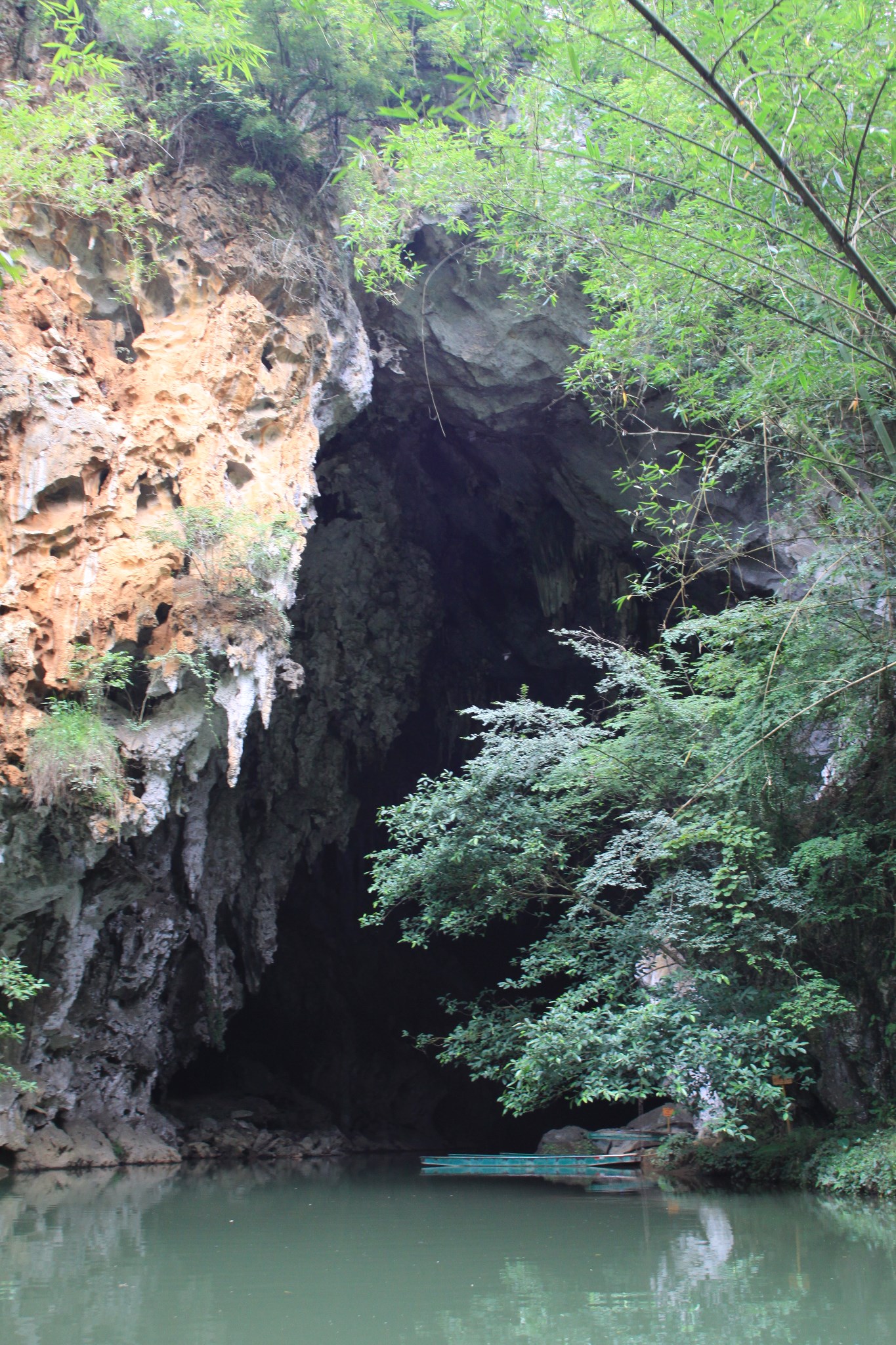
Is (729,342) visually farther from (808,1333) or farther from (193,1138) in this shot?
(193,1138)

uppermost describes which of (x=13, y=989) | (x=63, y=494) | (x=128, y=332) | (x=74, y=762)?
(x=128, y=332)

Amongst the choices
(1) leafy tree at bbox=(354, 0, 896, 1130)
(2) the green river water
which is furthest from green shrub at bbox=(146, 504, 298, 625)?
(2) the green river water

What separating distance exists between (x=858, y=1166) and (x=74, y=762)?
6.10 m

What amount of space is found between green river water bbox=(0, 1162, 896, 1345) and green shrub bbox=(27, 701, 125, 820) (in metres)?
2.70

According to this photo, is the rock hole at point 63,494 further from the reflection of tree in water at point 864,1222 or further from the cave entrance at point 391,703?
the reflection of tree in water at point 864,1222

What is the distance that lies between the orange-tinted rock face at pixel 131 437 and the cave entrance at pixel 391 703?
9.64ft

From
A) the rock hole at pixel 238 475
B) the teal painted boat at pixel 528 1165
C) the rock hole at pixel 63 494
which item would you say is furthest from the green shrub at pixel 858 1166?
the rock hole at pixel 63 494

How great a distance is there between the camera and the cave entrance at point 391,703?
12438 millimetres

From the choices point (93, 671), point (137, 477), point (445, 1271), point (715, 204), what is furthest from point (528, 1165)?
point (715, 204)

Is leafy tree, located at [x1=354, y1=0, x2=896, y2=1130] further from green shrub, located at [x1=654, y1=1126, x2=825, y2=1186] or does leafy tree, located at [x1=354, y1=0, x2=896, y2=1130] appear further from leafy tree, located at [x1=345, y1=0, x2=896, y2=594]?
green shrub, located at [x1=654, y1=1126, x2=825, y2=1186]

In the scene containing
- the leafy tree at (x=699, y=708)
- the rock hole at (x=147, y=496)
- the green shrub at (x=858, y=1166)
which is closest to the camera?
the leafy tree at (x=699, y=708)

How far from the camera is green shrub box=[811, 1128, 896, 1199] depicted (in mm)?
5887

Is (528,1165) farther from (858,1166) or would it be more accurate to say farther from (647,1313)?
(647,1313)

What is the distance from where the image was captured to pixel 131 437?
7941mm
